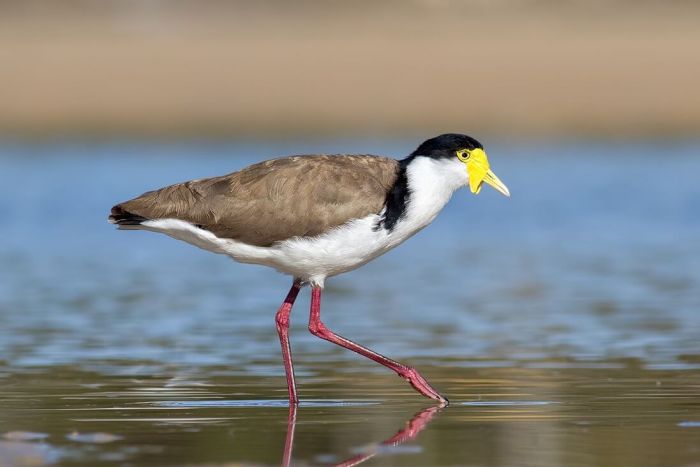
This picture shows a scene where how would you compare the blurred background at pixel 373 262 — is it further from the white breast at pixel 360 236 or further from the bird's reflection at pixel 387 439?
the white breast at pixel 360 236

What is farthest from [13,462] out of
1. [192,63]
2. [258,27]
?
[258,27]

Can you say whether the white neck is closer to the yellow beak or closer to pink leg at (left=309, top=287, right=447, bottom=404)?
the yellow beak

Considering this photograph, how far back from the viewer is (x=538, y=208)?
24.9 meters

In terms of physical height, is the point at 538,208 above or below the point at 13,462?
above

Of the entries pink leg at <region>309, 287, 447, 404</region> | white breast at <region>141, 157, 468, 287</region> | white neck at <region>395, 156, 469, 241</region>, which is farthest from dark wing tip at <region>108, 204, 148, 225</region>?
white neck at <region>395, 156, 469, 241</region>

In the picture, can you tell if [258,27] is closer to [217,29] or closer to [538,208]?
[217,29]

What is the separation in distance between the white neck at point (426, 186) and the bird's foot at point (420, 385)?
2.92ft

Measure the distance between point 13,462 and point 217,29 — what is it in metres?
39.2

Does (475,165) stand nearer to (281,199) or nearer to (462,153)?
(462,153)


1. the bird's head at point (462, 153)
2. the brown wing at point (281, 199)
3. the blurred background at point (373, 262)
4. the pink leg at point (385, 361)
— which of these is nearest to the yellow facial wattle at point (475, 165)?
the bird's head at point (462, 153)

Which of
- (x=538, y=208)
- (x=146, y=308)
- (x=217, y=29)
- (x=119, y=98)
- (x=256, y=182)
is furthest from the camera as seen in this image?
(x=217, y=29)

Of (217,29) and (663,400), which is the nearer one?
(663,400)

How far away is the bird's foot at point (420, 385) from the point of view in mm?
10250

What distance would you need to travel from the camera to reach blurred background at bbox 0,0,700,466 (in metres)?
9.30
